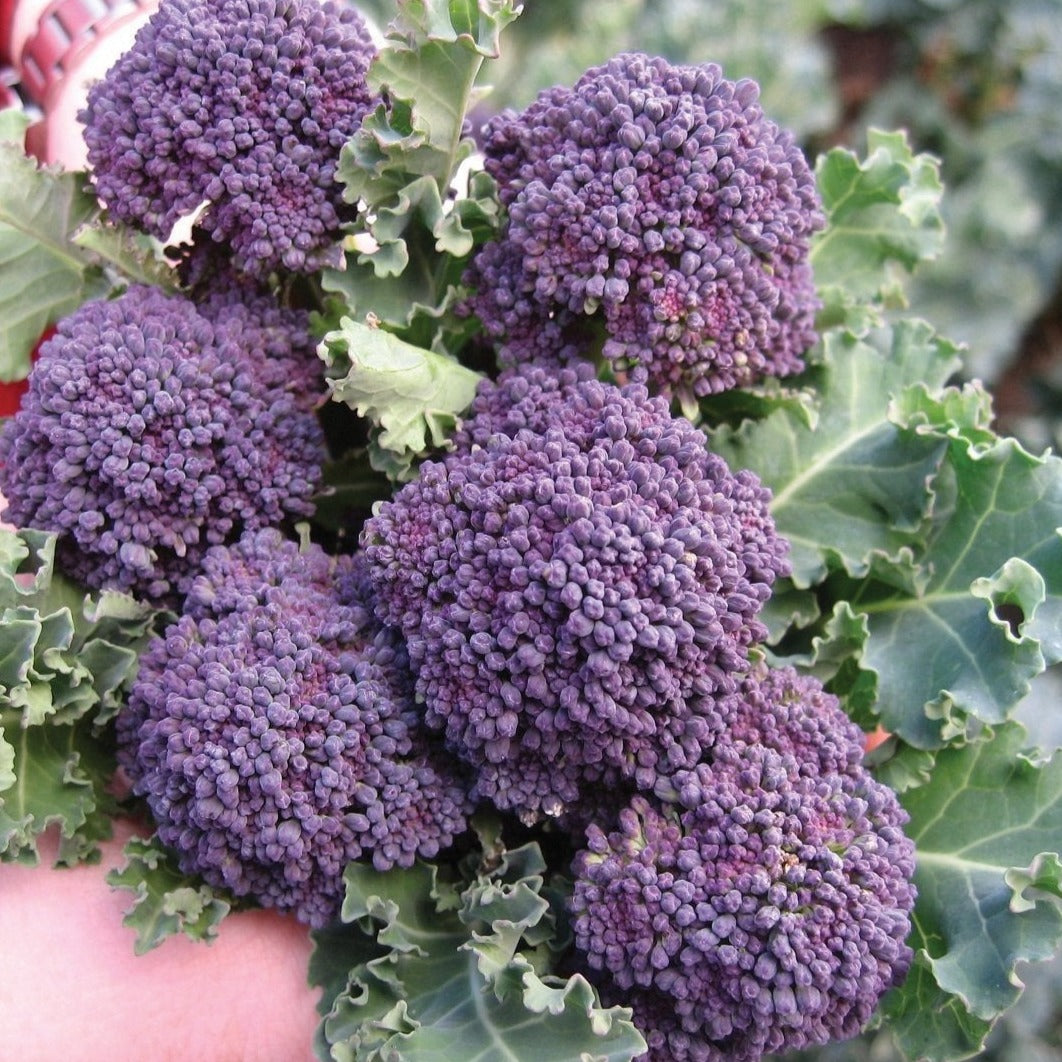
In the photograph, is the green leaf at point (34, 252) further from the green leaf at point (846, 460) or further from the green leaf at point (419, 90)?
the green leaf at point (846, 460)

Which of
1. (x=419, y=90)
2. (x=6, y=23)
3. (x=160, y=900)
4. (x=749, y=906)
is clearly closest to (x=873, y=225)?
(x=419, y=90)

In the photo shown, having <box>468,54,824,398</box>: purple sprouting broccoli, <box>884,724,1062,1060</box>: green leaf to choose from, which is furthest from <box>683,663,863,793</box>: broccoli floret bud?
<box>468,54,824,398</box>: purple sprouting broccoli

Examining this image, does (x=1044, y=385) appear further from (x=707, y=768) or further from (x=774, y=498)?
(x=707, y=768)

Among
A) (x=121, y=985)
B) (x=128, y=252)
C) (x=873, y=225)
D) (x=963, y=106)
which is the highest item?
(x=873, y=225)

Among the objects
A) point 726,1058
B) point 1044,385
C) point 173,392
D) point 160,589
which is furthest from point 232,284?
point 1044,385

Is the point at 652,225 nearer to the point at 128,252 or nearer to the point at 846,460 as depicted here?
the point at 846,460

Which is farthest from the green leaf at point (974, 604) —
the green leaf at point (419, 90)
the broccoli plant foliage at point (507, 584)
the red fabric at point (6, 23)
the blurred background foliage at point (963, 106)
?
the blurred background foliage at point (963, 106)
